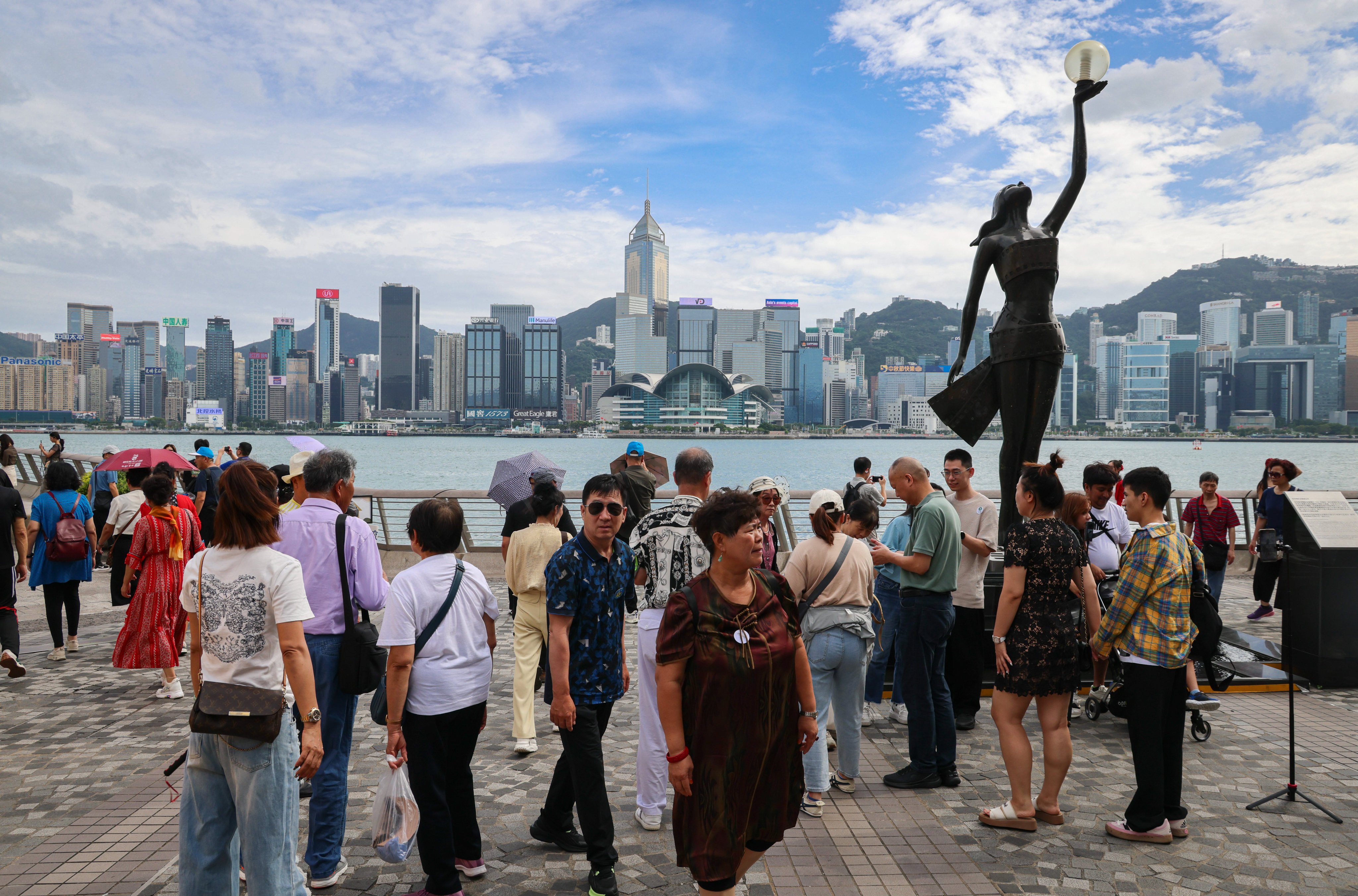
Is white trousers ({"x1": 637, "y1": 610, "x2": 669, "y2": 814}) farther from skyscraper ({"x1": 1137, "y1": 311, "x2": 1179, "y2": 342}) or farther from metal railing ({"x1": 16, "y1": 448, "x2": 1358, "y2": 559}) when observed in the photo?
skyscraper ({"x1": 1137, "y1": 311, "x2": 1179, "y2": 342})

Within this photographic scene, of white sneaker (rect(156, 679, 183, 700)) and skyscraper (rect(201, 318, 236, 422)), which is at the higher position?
skyscraper (rect(201, 318, 236, 422))

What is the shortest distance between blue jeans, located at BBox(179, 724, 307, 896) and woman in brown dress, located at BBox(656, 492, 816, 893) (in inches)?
48.3

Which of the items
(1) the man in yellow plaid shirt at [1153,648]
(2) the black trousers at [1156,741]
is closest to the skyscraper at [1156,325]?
(1) the man in yellow plaid shirt at [1153,648]

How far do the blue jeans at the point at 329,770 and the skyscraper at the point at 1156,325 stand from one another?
520 feet

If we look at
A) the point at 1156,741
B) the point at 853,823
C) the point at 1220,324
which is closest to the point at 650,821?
the point at 853,823

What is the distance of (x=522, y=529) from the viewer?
15.9 ft

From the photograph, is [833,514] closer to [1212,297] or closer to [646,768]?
[646,768]

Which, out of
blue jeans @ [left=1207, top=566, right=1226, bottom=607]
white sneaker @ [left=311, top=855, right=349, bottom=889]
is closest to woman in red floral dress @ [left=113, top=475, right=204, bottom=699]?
white sneaker @ [left=311, top=855, right=349, bottom=889]

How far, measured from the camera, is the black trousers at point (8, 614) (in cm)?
576

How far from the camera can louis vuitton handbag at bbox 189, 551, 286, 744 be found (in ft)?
7.64

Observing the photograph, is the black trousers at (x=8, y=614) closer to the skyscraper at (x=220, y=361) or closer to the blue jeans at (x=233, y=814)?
the blue jeans at (x=233, y=814)

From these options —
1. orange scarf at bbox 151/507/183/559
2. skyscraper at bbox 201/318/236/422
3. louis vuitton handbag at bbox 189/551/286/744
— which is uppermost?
skyscraper at bbox 201/318/236/422

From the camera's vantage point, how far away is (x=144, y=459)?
802 centimetres

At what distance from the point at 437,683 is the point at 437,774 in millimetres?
357
